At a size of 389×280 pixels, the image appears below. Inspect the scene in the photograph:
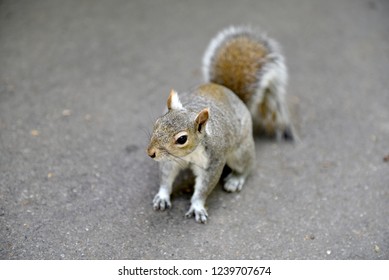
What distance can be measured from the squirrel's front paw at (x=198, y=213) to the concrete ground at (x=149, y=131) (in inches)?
1.3

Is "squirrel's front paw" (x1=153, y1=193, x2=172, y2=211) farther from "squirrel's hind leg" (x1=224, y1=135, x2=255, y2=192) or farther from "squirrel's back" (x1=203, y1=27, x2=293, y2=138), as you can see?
"squirrel's back" (x1=203, y1=27, x2=293, y2=138)

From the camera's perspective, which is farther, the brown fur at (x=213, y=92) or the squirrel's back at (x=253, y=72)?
the squirrel's back at (x=253, y=72)

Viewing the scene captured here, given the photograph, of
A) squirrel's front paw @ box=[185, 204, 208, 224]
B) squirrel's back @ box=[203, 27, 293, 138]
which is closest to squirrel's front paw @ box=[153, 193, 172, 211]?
squirrel's front paw @ box=[185, 204, 208, 224]

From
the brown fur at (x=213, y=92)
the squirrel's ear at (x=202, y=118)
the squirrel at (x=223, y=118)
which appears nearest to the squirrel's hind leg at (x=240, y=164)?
the squirrel at (x=223, y=118)

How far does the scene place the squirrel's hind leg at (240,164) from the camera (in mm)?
2580

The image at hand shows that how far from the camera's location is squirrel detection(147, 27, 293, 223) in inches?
83.7

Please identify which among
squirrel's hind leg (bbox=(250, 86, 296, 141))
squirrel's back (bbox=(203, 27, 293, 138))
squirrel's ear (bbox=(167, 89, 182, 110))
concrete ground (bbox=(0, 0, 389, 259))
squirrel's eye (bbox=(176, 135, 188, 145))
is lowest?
concrete ground (bbox=(0, 0, 389, 259))

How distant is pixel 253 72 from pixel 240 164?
55cm

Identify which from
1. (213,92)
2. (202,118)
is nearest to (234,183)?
(213,92)

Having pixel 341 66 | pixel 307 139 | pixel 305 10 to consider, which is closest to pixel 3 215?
pixel 307 139

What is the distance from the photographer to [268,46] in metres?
2.91

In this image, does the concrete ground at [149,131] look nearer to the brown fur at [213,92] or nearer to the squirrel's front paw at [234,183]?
the squirrel's front paw at [234,183]

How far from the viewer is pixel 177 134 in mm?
2080

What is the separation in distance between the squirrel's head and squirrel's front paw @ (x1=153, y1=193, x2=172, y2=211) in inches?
14.1
